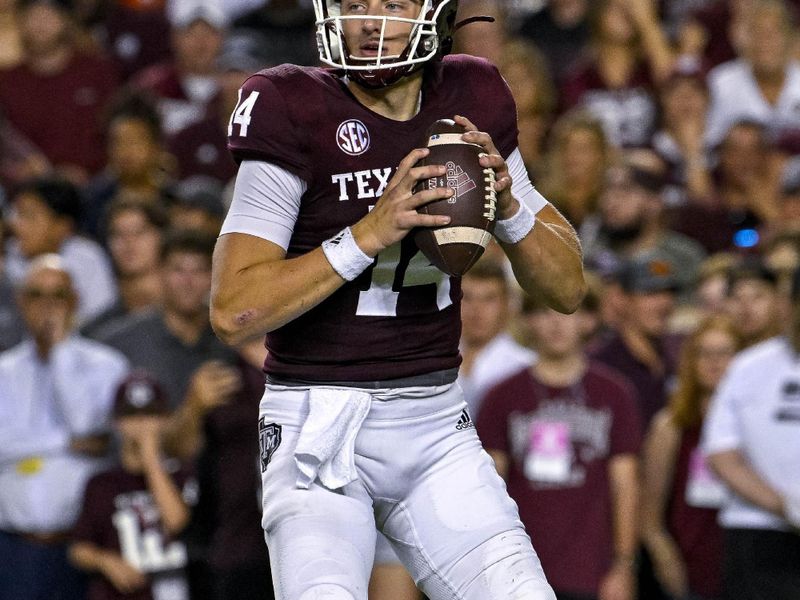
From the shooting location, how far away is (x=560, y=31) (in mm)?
9742

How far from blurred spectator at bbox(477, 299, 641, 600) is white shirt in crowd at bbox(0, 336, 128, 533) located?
1692 mm

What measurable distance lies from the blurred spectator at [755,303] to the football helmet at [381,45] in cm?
324

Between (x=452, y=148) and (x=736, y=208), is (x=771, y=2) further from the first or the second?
(x=452, y=148)

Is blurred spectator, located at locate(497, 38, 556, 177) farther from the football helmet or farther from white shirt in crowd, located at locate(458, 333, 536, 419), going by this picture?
the football helmet

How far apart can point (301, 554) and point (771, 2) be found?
5.98 meters

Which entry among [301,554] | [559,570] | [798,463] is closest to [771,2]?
[798,463]

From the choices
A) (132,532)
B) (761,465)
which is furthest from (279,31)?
(761,465)

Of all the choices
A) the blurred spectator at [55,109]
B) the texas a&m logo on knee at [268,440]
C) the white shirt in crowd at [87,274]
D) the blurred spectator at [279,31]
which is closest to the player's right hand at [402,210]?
the texas a&m logo on knee at [268,440]

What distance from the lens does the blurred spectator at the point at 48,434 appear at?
20.6ft

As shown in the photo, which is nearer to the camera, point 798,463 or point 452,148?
point 452,148

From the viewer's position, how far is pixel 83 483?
639 centimetres

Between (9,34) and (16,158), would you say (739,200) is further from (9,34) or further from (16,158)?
(9,34)

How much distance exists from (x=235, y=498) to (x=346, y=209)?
9.08ft

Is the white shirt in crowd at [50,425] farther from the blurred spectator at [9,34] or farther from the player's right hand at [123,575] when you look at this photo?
the blurred spectator at [9,34]
